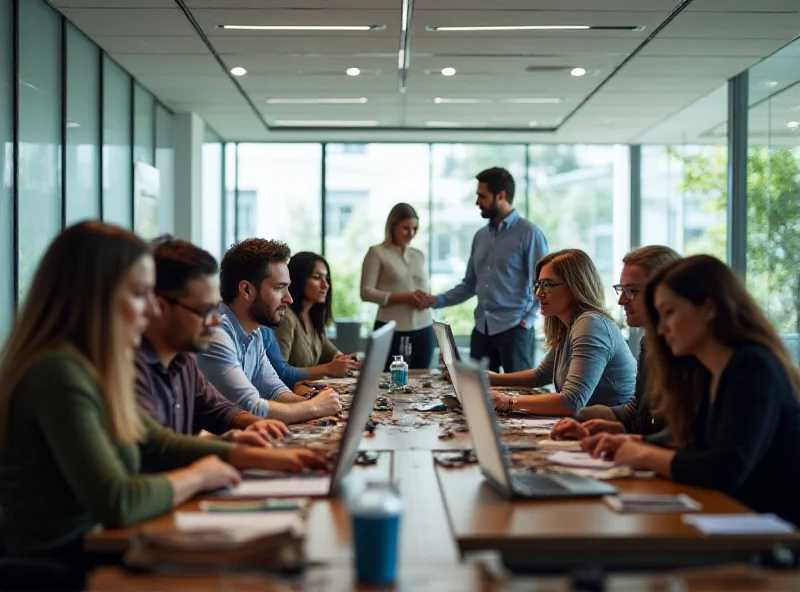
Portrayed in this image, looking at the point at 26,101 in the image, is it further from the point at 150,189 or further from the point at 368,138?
the point at 368,138

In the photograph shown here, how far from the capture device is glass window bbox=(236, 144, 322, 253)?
40.0ft

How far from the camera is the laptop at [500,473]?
7.76ft

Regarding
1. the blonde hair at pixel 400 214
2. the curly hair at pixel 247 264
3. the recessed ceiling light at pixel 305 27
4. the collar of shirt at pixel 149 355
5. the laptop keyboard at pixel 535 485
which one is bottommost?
the laptop keyboard at pixel 535 485

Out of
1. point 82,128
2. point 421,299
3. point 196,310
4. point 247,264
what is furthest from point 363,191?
point 196,310

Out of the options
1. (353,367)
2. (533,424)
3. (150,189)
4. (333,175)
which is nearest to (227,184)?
(333,175)

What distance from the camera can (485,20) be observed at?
253 inches

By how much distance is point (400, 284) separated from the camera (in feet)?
26.3

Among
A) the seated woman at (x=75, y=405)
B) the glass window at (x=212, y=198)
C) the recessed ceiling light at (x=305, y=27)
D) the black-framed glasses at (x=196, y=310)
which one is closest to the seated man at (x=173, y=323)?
the black-framed glasses at (x=196, y=310)

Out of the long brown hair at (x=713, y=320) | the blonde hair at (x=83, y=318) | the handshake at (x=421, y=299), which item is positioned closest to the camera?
the blonde hair at (x=83, y=318)

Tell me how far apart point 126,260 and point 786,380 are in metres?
1.68

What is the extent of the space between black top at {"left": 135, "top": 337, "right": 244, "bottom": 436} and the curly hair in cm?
84

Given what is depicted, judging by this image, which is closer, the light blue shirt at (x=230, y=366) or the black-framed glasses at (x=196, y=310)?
the black-framed glasses at (x=196, y=310)

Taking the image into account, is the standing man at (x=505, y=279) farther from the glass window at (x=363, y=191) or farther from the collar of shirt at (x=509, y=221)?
the glass window at (x=363, y=191)

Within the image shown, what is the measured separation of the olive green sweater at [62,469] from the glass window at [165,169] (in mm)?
7429
